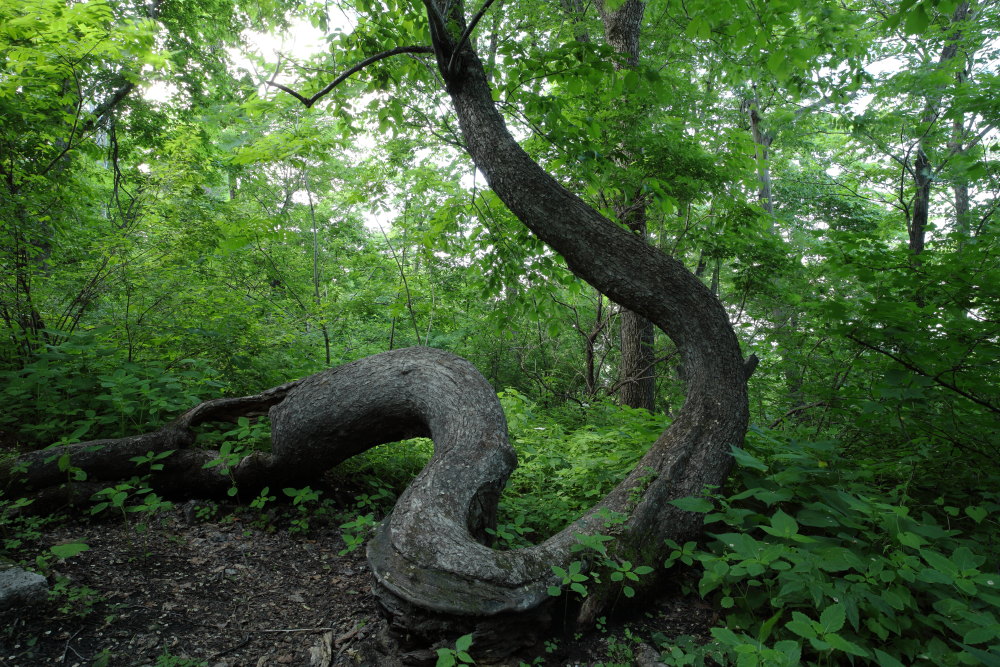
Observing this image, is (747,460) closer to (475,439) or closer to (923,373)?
(923,373)

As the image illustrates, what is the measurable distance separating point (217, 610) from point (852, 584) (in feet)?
9.60

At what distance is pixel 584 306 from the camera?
8.33 metres

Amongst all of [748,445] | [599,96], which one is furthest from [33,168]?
[748,445]

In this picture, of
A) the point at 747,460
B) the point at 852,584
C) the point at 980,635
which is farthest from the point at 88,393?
the point at 980,635

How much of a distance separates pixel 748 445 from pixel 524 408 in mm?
3140

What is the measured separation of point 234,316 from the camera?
14.8ft

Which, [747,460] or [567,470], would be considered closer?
[747,460]

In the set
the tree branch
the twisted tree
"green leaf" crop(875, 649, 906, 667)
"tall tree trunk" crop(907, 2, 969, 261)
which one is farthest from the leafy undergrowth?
"tall tree trunk" crop(907, 2, 969, 261)

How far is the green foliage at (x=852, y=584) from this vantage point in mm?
1548

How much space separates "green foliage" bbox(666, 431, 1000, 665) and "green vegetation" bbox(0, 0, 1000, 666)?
2 centimetres

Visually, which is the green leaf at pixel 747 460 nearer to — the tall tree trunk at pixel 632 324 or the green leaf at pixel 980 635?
the green leaf at pixel 980 635

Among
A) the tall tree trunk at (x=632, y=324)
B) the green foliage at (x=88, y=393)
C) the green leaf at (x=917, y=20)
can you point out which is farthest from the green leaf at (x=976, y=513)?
the green foliage at (x=88, y=393)

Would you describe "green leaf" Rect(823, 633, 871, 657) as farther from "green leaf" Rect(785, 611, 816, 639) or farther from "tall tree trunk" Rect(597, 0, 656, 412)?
"tall tree trunk" Rect(597, 0, 656, 412)

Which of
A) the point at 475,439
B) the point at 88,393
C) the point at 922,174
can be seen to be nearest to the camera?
the point at 475,439
